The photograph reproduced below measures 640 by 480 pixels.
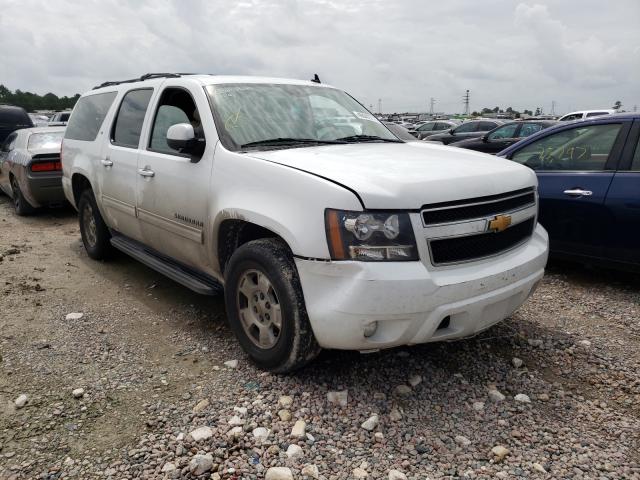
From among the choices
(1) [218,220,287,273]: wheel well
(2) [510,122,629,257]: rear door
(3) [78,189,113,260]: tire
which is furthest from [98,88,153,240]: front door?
(2) [510,122,629,257]: rear door

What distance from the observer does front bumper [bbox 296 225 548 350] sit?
8.11 ft

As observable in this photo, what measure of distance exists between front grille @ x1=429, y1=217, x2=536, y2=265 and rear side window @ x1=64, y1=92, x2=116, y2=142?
3.76 m

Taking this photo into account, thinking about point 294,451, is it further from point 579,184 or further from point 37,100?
point 37,100

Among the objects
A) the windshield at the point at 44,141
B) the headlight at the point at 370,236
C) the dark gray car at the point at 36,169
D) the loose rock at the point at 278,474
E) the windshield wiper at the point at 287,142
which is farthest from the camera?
the windshield at the point at 44,141

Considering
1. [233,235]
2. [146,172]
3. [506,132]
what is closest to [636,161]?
[233,235]

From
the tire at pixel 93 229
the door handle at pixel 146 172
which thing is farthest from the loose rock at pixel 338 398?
the tire at pixel 93 229

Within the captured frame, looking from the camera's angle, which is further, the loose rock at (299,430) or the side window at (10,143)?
the side window at (10,143)

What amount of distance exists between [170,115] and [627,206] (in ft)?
12.4

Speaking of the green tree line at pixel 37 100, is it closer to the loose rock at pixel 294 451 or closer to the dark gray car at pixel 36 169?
the dark gray car at pixel 36 169

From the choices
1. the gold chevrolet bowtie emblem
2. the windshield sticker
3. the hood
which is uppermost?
the windshield sticker

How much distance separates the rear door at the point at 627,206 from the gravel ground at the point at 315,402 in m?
0.44

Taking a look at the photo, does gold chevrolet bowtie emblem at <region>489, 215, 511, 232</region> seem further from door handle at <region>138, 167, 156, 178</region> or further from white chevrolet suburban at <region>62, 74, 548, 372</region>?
door handle at <region>138, 167, 156, 178</region>

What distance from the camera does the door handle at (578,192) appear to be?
4505 millimetres

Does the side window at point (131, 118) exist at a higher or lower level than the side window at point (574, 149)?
higher
